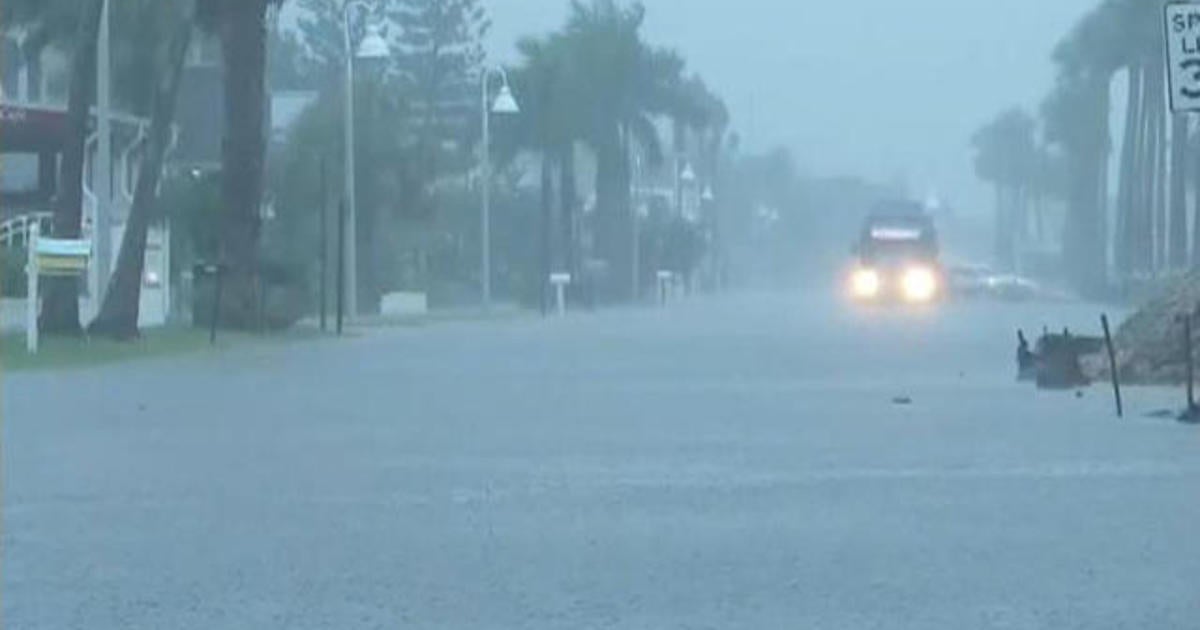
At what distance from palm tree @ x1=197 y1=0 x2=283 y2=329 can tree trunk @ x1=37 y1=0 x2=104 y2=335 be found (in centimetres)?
415

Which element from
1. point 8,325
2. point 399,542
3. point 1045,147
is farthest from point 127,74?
point 1045,147

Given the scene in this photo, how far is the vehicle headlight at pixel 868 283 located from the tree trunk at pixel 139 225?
198ft

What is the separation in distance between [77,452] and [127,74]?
4710 cm

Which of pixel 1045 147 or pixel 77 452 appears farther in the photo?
pixel 1045 147

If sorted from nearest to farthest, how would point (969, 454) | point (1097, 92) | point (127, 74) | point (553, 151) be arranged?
point (969, 454) < point (127, 74) < point (553, 151) < point (1097, 92)

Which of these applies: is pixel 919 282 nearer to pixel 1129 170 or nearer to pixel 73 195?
pixel 1129 170

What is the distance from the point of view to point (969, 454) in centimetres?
2594

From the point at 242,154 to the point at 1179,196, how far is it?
48179 mm

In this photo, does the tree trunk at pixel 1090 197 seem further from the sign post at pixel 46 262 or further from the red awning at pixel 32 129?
the sign post at pixel 46 262

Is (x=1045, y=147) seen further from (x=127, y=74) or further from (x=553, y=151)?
(x=127, y=74)

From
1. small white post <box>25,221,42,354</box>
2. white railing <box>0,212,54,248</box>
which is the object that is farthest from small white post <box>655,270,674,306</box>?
small white post <box>25,221,42,354</box>

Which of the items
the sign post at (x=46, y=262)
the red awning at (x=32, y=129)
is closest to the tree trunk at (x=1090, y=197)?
the red awning at (x=32, y=129)

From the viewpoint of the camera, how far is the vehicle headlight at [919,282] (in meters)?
119

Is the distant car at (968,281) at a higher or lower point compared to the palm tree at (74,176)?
lower
